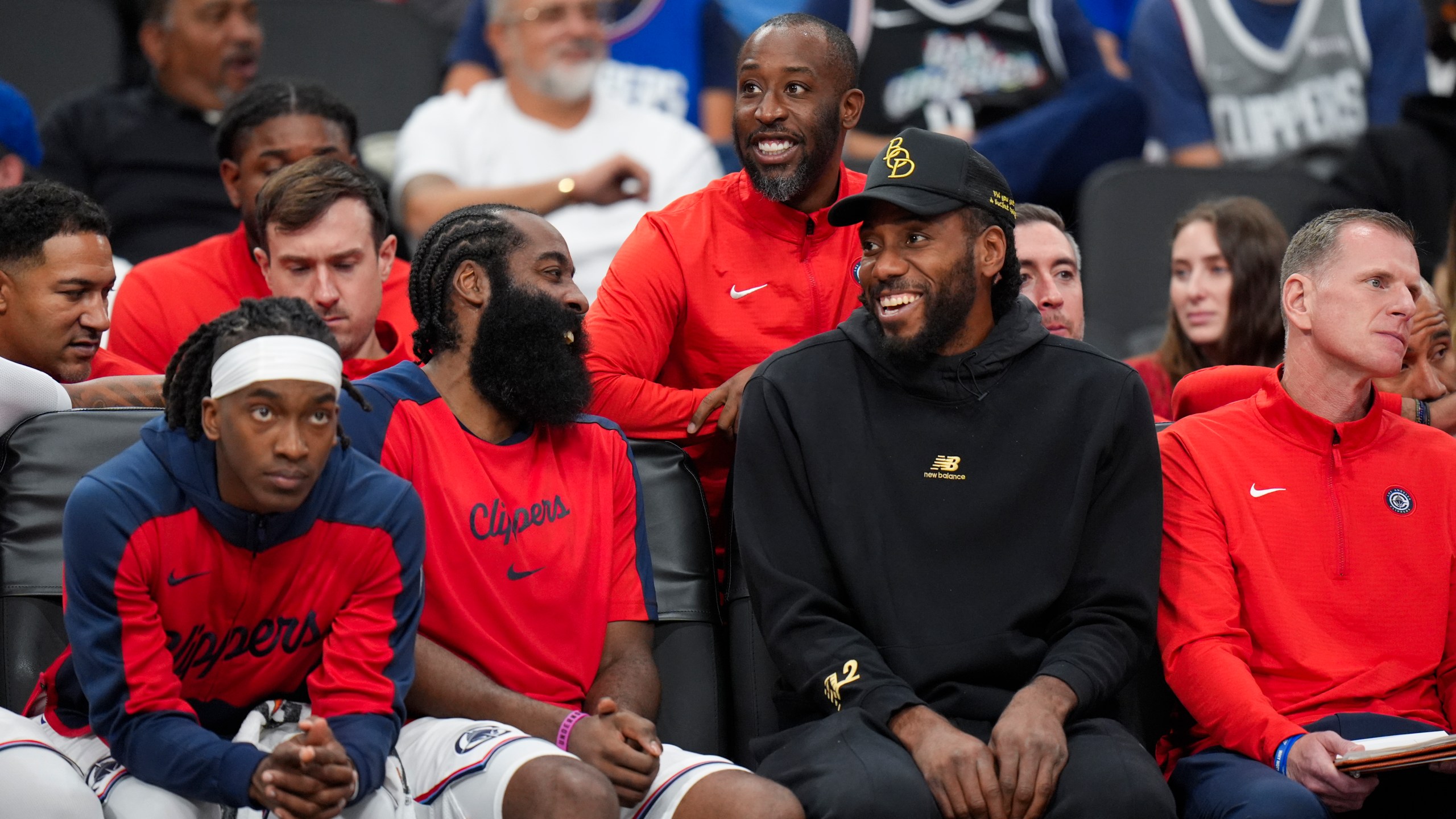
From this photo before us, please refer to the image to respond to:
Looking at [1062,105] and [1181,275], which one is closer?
[1181,275]

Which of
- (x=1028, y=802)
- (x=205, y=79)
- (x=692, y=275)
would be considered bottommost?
(x=1028, y=802)

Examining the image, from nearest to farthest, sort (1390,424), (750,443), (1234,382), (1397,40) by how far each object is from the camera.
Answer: (750,443) → (1390,424) → (1234,382) → (1397,40)

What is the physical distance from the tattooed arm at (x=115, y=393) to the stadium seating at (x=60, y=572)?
96mm

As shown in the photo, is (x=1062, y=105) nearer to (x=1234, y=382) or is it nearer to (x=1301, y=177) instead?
(x=1301, y=177)

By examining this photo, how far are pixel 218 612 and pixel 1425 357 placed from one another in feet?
8.73

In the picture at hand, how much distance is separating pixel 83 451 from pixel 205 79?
2.70 m

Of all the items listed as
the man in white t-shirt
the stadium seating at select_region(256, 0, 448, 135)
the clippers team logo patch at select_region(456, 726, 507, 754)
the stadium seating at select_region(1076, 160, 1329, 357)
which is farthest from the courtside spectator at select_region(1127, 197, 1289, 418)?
the stadium seating at select_region(256, 0, 448, 135)

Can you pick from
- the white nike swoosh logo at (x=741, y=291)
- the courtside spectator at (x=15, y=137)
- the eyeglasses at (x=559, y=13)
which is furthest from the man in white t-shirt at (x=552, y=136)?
the white nike swoosh logo at (x=741, y=291)

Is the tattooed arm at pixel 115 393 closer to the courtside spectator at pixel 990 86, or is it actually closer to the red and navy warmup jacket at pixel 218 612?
the red and navy warmup jacket at pixel 218 612

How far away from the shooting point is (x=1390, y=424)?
3.19m

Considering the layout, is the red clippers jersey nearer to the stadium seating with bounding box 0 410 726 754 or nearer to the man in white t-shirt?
the stadium seating with bounding box 0 410 726 754

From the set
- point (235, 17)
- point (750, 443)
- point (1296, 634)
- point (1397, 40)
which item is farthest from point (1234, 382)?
point (235, 17)

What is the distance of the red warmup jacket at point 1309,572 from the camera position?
2984mm

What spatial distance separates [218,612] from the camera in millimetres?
2549
